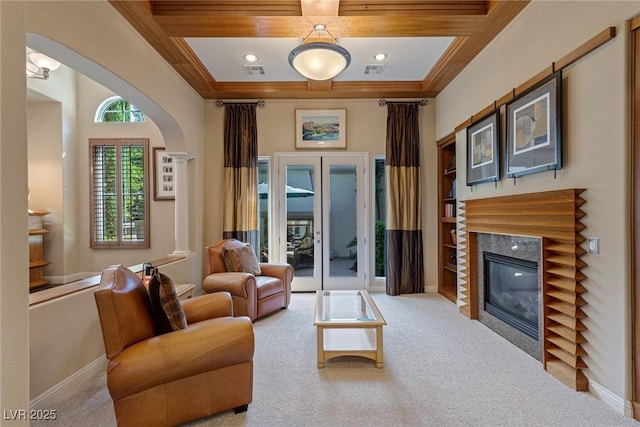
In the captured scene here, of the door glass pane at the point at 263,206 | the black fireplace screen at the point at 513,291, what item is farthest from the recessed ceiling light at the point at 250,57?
the black fireplace screen at the point at 513,291

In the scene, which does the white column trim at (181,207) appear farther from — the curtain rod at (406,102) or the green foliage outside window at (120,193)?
the curtain rod at (406,102)

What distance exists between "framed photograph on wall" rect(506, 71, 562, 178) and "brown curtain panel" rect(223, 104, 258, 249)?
11.3 ft

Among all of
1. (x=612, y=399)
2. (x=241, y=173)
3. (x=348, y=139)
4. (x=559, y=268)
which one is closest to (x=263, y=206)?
(x=241, y=173)

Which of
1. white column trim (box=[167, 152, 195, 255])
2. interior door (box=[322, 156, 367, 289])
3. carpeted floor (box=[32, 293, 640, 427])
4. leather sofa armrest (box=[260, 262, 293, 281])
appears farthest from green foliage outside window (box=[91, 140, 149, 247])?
carpeted floor (box=[32, 293, 640, 427])

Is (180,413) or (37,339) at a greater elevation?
(37,339)

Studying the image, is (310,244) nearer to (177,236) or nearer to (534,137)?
(177,236)

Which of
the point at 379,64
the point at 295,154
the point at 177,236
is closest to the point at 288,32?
the point at 379,64

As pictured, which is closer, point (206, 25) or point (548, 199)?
point (548, 199)

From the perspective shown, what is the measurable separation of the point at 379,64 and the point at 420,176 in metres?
1.84

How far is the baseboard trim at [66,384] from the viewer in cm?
200

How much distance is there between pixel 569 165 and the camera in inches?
90.3

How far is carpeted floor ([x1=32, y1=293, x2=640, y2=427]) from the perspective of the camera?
1903mm

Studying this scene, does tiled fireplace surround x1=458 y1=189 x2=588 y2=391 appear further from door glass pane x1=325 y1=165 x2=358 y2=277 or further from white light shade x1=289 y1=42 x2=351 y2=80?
door glass pane x1=325 y1=165 x2=358 y2=277

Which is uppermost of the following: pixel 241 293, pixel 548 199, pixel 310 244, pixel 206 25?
pixel 206 25
